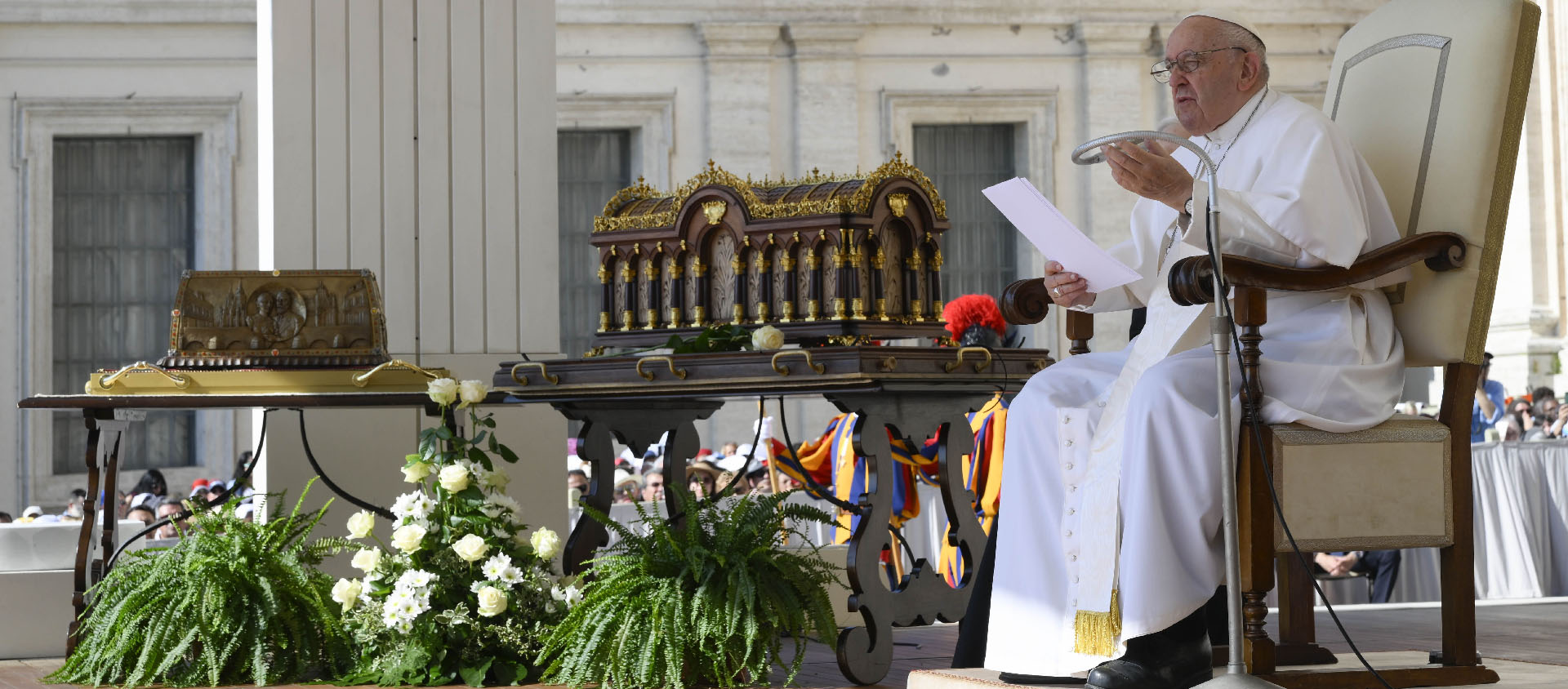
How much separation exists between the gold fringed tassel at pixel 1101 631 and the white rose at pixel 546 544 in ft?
6.08

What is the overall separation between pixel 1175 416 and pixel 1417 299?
76 centimetres

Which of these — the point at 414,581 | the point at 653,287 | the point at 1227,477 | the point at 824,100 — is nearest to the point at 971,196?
the point at 824,100

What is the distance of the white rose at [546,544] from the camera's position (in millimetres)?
4691

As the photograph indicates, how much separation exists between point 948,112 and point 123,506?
8851 mm

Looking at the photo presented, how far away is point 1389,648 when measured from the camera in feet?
15.9

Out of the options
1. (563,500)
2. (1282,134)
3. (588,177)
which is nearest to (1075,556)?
(1282,134)

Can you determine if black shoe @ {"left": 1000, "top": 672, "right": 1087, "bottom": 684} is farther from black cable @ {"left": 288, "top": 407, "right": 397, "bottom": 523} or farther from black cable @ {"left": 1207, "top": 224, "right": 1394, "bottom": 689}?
black cable @ {"left": 288, "top": 407, "right": 397, "bottom": 523}

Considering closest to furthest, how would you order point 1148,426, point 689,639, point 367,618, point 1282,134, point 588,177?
1. point 1148,426
2. point 1282,134
3. point 689,639
4. point 367,618
5. point 588,177

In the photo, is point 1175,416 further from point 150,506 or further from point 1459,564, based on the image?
point 150,506

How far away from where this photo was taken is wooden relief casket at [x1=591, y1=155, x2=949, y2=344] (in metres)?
4.88

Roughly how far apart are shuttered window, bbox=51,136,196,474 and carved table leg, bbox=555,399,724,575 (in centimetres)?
1016

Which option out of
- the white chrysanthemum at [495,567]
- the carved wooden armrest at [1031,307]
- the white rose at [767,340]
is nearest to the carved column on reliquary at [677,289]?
the white rose at [767,340]

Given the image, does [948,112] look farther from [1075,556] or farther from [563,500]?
[1075,556]

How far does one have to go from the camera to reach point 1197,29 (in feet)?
12.1
